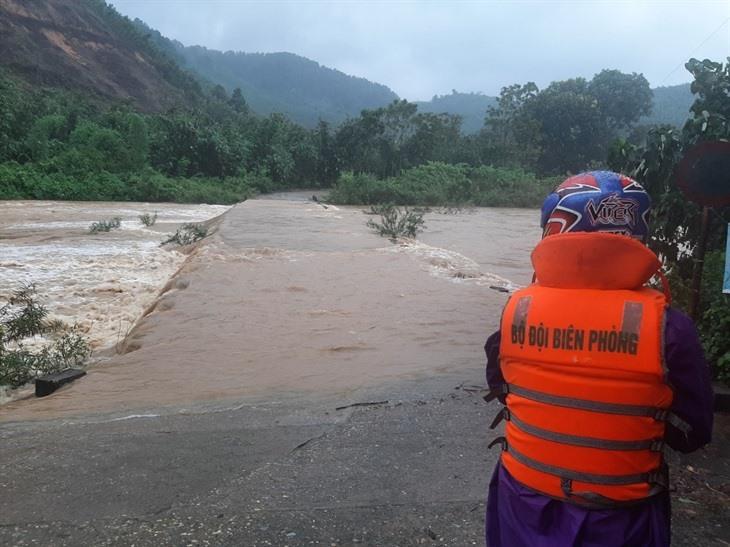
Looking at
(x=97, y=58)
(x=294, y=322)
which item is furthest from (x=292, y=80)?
→ (x=294, y=322)

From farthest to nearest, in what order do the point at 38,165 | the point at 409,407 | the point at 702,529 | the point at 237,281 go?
the point at 38,165 → the point at 237,281 → the point at 409,407 → the point at 702,529

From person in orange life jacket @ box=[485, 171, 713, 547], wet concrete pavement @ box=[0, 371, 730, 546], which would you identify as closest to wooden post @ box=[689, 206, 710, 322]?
wet concrete pavement @ box=[0, 371, 730, 546]

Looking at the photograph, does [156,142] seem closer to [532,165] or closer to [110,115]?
[110,115]

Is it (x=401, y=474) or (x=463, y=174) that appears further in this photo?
(x=463, y=174)

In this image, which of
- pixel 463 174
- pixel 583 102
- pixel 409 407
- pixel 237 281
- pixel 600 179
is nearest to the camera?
pixel 600 179

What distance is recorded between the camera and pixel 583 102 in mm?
48562

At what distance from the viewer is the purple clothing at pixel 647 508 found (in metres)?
1.54

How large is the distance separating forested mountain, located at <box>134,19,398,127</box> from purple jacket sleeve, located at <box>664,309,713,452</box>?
437 ft

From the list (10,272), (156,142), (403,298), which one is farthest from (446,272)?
(156,142)

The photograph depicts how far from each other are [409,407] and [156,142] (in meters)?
42.4

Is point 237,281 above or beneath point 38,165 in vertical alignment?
beneath

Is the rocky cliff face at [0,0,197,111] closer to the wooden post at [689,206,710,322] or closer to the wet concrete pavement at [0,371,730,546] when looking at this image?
the wet concrete pavement at [0,371,730,546]

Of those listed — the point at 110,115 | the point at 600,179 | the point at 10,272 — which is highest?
the point at 110,115

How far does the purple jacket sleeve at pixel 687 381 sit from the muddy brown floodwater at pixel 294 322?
13.3 feet
